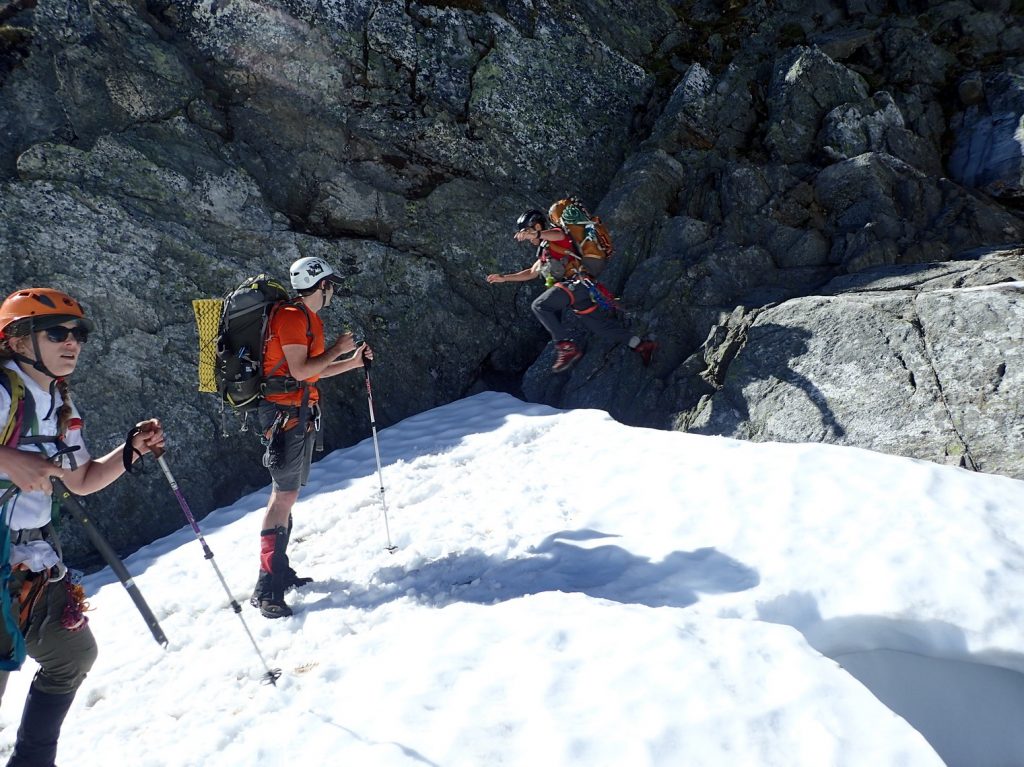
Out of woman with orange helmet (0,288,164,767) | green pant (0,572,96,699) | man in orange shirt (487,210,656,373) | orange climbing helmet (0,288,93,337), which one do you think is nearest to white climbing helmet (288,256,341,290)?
woman with orange helmet (0,288,164,767)

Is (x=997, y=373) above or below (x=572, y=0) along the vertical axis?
below

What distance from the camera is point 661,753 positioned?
169 inches

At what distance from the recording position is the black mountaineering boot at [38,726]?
176 inches

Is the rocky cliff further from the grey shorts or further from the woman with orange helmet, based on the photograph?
the woman with orange helmet

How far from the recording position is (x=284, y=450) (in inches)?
289

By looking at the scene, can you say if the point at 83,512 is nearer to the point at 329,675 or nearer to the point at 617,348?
the point at 329,675

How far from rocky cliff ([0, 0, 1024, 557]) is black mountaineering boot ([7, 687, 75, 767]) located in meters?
7.88

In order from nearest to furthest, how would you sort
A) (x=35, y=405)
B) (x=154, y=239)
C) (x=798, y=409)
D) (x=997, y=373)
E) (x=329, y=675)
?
(x=35, y=405) < (x=329, y=675) < (x=997, y=373) < (x=798, y=409) < (x=154, y=239)

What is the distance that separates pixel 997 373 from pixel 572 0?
15.3 meters

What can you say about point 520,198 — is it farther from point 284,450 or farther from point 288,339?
point 284,450

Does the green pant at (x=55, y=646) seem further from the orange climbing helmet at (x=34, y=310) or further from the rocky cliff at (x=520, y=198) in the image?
the rocky cliff at (x=520, y=198)

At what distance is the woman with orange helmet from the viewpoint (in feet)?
13.3

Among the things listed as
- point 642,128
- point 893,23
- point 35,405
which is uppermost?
point 893,23

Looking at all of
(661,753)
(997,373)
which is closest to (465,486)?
(661,753)
